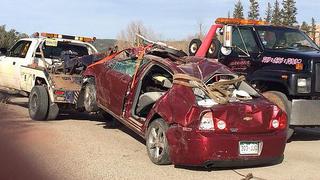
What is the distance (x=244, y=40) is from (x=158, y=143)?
4.14 metres

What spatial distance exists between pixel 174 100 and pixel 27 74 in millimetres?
6460

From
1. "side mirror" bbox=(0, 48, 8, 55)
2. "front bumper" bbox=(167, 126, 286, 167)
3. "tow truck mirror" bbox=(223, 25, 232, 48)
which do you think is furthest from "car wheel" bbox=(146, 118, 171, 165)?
"side mirror" bbox=(0, 48, 8, 55)

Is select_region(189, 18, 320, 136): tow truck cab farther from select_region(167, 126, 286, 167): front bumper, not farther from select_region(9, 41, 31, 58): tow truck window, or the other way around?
select_region(9, 41, 31, 58): tow truck window

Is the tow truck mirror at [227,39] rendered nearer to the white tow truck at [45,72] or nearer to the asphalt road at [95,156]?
the asphalt road at [95,156]

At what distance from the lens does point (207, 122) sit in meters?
7.28

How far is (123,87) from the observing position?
9.30 meters

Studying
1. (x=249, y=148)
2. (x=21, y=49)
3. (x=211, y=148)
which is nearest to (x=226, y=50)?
(x=249, y=148)

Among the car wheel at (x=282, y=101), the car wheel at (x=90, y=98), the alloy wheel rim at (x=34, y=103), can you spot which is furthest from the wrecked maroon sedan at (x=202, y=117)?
the alloy wheel rim at (x=34, y=103)

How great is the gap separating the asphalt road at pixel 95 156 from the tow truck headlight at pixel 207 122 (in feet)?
2.23

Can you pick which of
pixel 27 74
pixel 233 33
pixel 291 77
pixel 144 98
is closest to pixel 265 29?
pixel 233 33

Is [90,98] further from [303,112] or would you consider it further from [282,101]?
[303,112]

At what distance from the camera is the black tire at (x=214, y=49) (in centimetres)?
1162

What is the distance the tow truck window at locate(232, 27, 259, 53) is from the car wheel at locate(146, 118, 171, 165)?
3722mm

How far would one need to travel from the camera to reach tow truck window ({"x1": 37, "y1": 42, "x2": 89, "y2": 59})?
1344cm
